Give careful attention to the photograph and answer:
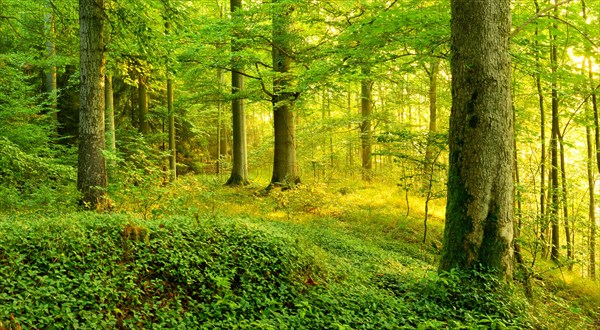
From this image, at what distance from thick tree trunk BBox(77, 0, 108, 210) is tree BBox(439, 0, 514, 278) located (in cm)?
651

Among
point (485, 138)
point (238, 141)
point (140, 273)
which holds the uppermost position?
point (238, 141)

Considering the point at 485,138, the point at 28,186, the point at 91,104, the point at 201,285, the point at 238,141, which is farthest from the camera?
the point at 238,141

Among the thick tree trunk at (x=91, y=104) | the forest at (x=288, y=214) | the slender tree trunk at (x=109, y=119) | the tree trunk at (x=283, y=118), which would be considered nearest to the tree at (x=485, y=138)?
the forest at (x=288, y=214)

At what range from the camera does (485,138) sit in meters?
4.96

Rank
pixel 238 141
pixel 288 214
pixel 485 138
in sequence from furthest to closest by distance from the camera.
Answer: pixel 238 141
pixel 288 214
pixel 485 138

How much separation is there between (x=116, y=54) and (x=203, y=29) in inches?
112

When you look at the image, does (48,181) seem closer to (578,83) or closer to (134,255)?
Answer: (134,255)

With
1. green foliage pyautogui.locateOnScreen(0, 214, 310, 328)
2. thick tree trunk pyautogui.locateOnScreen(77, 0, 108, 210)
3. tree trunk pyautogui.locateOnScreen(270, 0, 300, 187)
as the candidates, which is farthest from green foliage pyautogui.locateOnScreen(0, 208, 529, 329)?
tree trunk pyautogui.locateOnScreen(270, 0, 300, 187)

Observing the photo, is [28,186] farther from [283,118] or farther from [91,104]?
[283,118]

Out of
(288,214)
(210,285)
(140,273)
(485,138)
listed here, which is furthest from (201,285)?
(288,214)

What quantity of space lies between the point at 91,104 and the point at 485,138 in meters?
7.09

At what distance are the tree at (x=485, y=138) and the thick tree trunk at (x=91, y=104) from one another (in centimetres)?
651

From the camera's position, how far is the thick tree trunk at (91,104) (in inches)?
268

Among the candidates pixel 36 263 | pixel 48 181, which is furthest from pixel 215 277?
pixel 48 181
